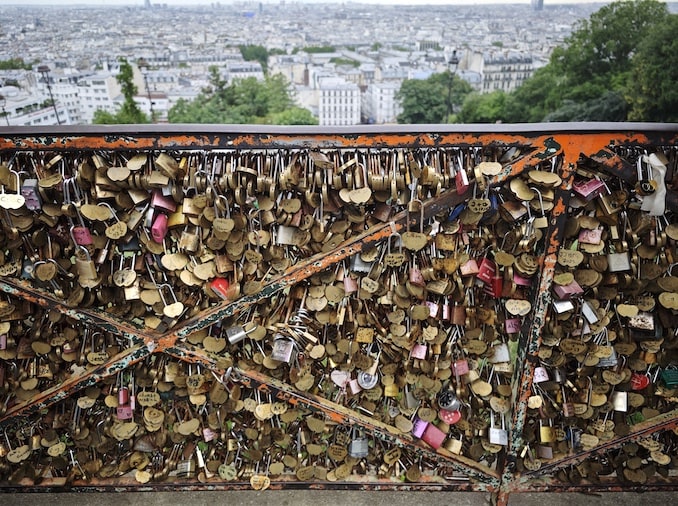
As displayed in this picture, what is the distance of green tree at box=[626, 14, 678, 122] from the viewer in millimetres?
25453

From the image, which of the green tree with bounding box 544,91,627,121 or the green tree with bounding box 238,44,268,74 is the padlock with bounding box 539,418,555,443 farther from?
the green tree with bounding box 238,44,268,74

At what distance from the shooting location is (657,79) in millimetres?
→ 25938

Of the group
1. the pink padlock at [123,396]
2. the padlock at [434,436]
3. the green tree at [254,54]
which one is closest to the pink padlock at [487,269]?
the padlock at [434,436]

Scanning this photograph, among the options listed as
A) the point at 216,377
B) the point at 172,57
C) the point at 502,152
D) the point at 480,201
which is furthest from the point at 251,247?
the point at 172,57

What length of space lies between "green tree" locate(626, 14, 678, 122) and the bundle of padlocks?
2792cm

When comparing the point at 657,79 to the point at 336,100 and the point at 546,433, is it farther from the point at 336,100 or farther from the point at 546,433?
the point at 336,100

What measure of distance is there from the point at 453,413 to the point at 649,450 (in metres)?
1.10

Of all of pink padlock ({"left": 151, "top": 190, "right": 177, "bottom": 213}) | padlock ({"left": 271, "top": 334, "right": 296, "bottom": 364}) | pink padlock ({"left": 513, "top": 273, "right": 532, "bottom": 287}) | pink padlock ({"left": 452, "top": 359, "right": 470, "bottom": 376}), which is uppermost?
pink padlock ({"left": 151, "top": 190, "right": 177, "bottom": 213})

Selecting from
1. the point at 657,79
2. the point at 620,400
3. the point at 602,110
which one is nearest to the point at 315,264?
the point at 620,400

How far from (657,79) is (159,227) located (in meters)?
31.2

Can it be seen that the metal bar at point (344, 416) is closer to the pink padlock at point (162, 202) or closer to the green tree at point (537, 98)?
the pink padlock at point (162, 202)

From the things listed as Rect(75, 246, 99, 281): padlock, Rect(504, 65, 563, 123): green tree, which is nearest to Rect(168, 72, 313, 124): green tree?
Rect(504, 65, 563, 123): green tree

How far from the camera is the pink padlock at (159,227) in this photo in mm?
2064

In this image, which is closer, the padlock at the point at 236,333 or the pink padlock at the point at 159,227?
the pink padlock at the point at 159,227
